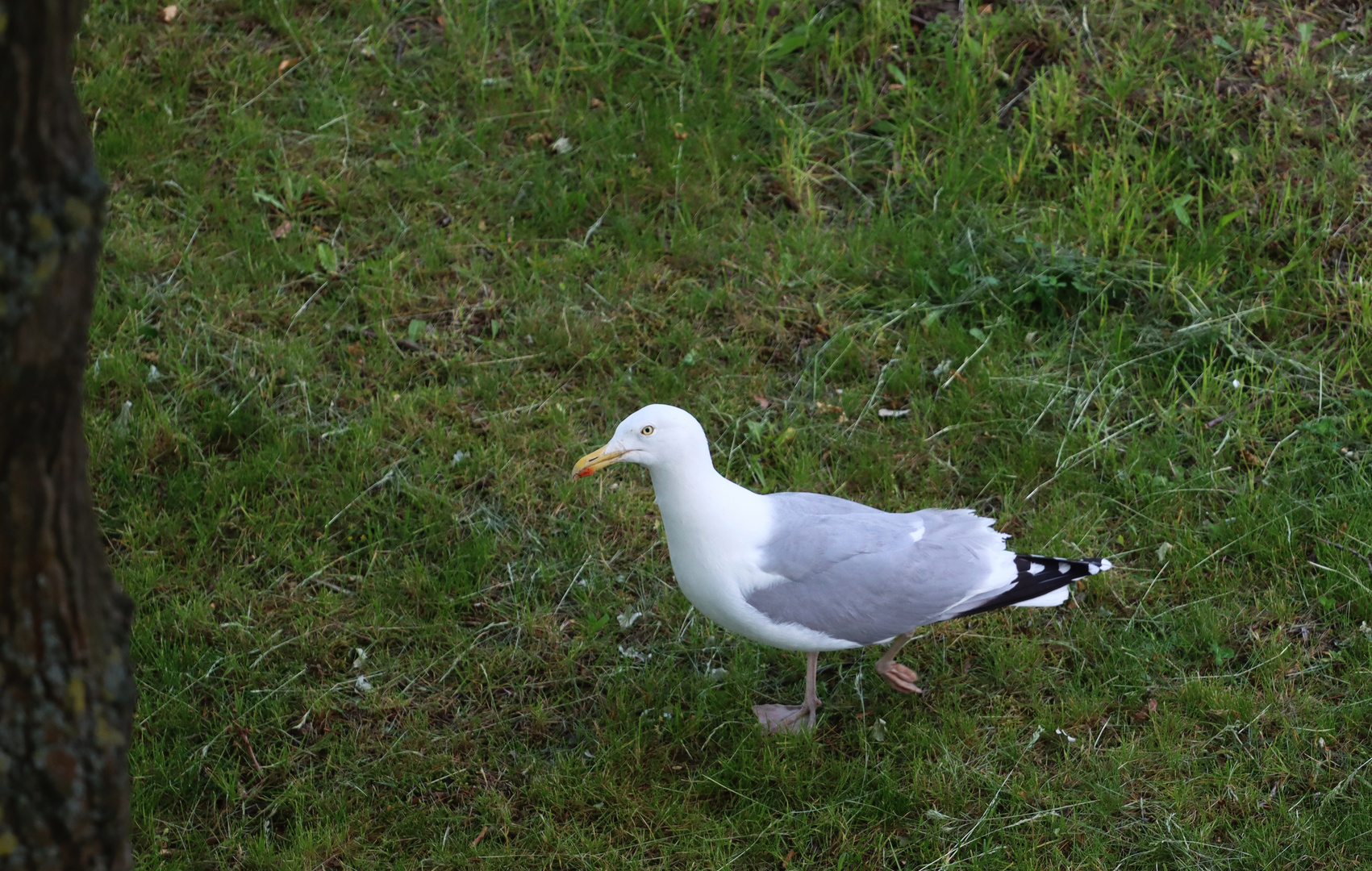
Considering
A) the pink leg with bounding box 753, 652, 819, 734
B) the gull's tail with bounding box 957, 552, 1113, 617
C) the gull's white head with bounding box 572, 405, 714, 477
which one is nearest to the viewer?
A: the gull's white head with bounding box 572, 405, 714, 477

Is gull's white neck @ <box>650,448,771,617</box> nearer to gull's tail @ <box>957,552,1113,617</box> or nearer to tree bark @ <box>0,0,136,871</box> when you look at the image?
gull's tail @ <box>957,552,1113,617</box>

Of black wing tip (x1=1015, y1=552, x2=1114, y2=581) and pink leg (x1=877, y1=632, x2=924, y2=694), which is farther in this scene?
pink leg (x1=877, y1=632, x2=924, y2=694)

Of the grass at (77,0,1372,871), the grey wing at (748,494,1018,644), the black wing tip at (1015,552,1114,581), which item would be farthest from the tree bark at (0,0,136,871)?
the black wing tip at (1015,552,1114,581)

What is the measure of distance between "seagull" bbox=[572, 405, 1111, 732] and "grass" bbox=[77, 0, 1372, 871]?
0.43 m

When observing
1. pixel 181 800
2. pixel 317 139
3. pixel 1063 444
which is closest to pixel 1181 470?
pixel 1063 444

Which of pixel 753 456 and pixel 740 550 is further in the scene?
pixel 753 456

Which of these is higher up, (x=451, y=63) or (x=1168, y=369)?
(x=451, y=63)

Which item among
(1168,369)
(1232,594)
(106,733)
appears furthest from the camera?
(1168,369)

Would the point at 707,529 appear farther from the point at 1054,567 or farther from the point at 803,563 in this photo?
the point at 1054,567

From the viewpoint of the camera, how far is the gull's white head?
3229 mm

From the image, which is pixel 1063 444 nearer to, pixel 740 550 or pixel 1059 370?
pixel 1059 370

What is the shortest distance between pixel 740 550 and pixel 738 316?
5.56 ft

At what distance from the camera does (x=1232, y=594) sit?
3.88m

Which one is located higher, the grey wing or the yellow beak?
the yellow beak
